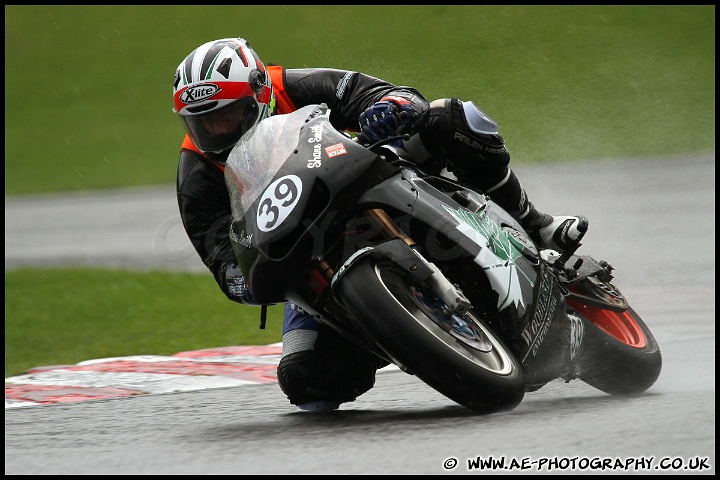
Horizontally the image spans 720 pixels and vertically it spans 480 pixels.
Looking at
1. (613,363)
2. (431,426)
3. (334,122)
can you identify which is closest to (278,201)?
(431,426)

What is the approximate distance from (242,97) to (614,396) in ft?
6.40

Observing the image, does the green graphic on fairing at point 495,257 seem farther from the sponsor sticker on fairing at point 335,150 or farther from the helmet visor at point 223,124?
the helmet visor at point 223,124

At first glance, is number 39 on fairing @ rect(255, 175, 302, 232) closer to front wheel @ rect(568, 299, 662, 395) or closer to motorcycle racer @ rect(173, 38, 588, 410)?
motorcycle racer @ rect(173, 38, 588, 410)

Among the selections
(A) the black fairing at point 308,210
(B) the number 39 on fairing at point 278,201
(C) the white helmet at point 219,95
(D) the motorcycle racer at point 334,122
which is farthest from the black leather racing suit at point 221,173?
(B) the number 39 on fairing at point 278,201

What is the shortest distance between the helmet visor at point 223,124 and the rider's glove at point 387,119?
49 cm

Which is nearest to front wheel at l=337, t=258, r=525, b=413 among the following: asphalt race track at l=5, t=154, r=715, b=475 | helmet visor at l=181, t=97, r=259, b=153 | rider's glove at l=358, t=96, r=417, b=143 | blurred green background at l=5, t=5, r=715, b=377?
asphalt race track at l=5, t=154, r=715, b=475

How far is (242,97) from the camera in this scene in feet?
15.1

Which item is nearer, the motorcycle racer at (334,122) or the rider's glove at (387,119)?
the rider's glove at (387,119)

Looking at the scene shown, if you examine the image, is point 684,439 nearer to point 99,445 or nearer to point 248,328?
point 99,445

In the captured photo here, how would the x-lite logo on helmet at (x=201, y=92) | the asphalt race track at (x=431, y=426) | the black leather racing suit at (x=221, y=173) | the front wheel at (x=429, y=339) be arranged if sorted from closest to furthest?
the asphalt race track at (x=431, y=426) < the front wheel at (x=429, y=339) < the x-lite logo on helmet at (x=201, y=92) < the black leather racing suit at (x=221, y=173)

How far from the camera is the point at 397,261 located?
3.83 m

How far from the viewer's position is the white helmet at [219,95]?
15.0ft

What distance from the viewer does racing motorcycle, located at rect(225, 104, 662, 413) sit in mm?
3777

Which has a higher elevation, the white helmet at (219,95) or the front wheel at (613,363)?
the white helmet at (219,95)
